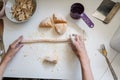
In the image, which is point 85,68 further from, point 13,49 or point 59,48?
point 13,49

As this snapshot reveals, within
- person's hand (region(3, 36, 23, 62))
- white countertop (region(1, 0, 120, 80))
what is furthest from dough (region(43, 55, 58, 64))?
person's hand (region(3, 36, 23, 62))

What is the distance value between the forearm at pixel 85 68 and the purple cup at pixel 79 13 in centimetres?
16

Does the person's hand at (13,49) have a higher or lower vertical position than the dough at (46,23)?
lower

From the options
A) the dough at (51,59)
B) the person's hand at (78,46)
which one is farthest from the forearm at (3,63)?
the person's hand at (78,46)

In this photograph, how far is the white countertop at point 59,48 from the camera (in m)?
0.98

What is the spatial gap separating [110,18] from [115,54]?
0.53ft

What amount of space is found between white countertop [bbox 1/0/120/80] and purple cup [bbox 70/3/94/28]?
19 mm

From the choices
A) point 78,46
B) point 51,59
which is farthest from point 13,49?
point 78,46

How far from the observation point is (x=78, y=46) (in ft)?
3.21

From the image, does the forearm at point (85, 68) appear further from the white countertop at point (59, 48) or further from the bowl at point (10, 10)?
the bowl at point (10, 10)

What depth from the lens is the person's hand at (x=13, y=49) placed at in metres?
1.00

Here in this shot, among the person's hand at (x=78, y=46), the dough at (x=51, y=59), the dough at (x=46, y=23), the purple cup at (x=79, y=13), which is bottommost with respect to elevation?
the dough at (x=51, y=59)

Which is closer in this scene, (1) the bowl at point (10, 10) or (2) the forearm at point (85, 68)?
(2) the forearm at point (85, 68)

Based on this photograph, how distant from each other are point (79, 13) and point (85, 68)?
0.25 m
